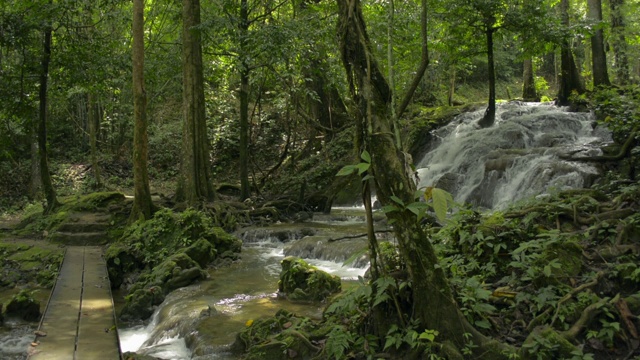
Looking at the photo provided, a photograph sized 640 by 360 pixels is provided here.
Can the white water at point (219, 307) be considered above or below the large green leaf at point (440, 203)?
below

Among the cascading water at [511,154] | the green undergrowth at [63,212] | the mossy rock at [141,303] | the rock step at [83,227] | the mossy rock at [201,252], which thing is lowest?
the mossy rock at [141,303]

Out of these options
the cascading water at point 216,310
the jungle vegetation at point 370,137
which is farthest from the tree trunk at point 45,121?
the cascading water at point 216,310

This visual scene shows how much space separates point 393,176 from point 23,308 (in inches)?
254

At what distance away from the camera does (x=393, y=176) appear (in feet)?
13.7

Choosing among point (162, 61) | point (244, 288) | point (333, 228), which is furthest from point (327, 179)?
point (244, 288)

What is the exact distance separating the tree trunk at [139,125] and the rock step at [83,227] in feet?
3.34

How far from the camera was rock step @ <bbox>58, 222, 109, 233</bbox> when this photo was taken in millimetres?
12484

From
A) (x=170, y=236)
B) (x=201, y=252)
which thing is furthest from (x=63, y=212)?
(x=201, y=252)

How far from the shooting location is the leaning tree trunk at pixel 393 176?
4.05m

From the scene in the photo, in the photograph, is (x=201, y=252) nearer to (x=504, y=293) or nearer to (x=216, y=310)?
(x=216, y=310)

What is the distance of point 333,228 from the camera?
41.9 ft

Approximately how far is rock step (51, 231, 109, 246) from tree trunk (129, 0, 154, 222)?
0.96 metres

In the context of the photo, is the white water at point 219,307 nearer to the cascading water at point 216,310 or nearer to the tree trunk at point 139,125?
the cascading water at point 216,310

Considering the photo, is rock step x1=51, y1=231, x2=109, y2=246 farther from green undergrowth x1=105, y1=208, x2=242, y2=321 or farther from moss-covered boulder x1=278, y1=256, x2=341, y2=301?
moss-covered boulder x1=278, y1=256, x2=341, y2=301
